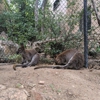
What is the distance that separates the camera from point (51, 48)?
588 centimetres

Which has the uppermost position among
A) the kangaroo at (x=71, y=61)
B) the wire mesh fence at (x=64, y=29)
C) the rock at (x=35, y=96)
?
the wire mesh fence at (x=64, y=29)

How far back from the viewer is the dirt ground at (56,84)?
124 inches

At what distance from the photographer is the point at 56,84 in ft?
11.2

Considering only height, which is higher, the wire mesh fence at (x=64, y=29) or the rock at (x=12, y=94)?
the wire mesh fence at (x=64, y=29)

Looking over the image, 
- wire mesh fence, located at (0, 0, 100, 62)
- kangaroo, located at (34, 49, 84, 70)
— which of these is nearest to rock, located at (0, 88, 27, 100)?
kangaroo, located at (34, 49, 84, 70)

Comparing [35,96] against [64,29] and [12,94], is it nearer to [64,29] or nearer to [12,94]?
[12,94]

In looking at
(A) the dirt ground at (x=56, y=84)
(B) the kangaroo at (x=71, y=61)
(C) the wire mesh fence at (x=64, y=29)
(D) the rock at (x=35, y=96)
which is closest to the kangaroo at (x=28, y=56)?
(C) the wire mesh fence at (x=64, y=29)

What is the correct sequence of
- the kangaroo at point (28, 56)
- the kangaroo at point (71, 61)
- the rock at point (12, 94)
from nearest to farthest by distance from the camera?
the rock at point (12, 94) → the kangaroo at point (71, 61) → the kangaroo at point (28, 56)

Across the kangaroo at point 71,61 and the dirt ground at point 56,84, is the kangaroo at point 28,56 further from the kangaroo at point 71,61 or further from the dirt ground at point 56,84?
the dirt ground at point 56,84

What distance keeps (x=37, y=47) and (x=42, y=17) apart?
1130 mm

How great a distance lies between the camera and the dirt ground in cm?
316

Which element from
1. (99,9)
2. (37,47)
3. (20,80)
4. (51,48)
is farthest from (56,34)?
(20,80)

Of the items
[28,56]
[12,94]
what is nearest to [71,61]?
[28,56]

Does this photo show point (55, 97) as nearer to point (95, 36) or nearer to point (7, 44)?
point (95, 36)
